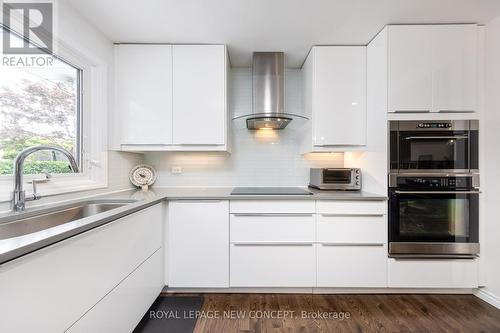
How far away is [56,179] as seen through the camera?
172 cm

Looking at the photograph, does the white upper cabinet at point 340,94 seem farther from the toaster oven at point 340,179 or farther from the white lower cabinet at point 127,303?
the white lower cabinet at point 127,303

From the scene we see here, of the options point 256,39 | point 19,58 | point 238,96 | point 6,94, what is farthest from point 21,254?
point 238,96

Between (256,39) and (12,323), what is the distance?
2.31m

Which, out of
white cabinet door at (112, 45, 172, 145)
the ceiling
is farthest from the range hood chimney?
white cabinet door at (112, 45, 172, 145)

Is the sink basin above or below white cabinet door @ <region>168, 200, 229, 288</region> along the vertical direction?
above

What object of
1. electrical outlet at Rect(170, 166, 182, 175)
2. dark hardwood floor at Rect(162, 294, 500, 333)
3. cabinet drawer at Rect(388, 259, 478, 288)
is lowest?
dark hardwood floor at Rect(162, 294, 500, 333)

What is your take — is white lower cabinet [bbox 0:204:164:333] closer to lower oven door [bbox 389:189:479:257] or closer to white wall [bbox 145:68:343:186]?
white wall [bbox 145:68:343:186]

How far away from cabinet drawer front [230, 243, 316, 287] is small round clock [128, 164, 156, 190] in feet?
3.71

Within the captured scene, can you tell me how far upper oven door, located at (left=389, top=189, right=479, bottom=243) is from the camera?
2.00 m

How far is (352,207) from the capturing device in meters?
2.06

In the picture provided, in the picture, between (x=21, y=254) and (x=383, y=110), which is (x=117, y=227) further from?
(x=383, y=110)

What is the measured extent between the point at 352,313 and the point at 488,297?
3.77 feet

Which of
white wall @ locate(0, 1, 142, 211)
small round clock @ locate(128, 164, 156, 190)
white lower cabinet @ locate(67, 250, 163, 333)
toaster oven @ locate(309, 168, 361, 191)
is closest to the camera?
white lower cabinet @ locate(67, 250, 163, 333)

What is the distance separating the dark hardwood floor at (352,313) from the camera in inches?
67.3
